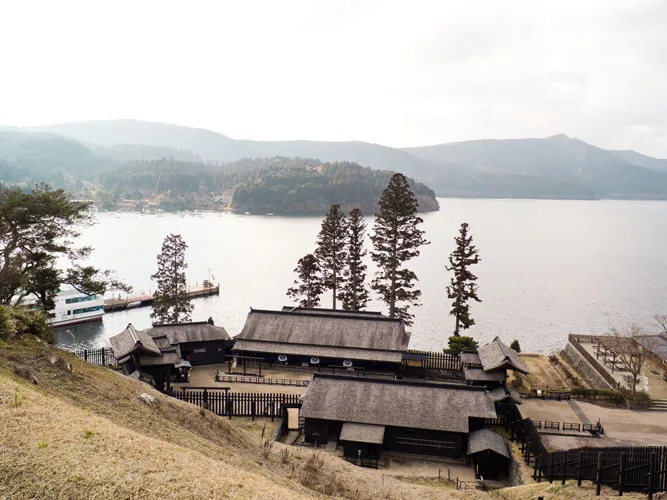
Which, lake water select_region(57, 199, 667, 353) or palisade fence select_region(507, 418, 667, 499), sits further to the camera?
lake water select_region(57, 199, 667, 353)

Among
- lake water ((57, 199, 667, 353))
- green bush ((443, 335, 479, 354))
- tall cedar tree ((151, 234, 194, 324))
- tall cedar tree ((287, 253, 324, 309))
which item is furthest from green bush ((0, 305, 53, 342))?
lake water ((57, 199, 667, 353))

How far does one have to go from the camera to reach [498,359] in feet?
106

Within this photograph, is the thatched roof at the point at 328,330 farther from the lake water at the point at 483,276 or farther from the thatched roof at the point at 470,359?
the lake water at the point at 483,276

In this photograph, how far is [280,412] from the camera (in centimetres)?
2892

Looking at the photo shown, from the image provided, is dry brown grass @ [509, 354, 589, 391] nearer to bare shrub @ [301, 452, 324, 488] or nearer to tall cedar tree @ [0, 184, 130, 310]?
bare shrub @ [301, 452, 324, 488]

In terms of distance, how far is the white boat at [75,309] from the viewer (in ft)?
212

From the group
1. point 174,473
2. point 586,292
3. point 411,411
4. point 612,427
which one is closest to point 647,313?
point 586,292

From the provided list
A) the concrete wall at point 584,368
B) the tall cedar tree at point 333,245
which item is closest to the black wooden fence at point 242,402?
the tall cedar tree at point 333,245

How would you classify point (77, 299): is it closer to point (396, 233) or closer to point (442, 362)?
point (396, 233)

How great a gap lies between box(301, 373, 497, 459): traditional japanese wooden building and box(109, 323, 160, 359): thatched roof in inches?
489

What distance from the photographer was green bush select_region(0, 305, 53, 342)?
15.4m

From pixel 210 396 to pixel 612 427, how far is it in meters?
26.6

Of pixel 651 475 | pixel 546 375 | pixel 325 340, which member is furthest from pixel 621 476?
pixel 546 375

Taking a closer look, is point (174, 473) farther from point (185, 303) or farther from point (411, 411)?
point (185, 303)
